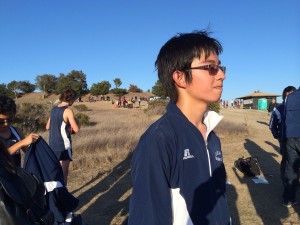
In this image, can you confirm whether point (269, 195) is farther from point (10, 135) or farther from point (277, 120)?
point (10, 135)

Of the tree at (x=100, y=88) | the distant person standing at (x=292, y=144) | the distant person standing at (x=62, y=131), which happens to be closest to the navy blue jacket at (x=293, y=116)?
the distant person standing at (x=292, y=144)

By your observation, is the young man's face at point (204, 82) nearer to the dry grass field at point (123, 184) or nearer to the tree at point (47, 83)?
the dry grass field at point (123, 184)

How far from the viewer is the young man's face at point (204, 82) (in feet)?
5.98

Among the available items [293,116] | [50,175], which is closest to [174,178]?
[50,175]

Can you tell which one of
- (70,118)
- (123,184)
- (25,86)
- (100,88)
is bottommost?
(123,184)

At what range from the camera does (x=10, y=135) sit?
370 cm

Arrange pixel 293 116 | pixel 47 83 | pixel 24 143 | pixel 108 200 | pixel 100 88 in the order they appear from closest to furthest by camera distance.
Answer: pixel 24 143, pixel 293 116, pixel 108 200, pixel 47 83, pixel 100 88

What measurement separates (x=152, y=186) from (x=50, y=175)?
2290 mm

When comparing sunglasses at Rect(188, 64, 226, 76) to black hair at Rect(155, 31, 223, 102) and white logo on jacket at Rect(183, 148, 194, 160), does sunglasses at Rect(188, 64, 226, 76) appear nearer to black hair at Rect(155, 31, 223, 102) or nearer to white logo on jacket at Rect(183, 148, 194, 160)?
black hair at Rect(155, 31, 223, 102)

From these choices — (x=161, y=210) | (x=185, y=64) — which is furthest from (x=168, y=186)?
(x=185, y=64)

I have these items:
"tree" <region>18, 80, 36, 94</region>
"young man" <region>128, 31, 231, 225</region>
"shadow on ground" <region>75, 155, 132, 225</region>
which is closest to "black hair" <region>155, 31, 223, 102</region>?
"young man" <region>128, 31, 231, 225</region>

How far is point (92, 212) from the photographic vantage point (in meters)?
5.33

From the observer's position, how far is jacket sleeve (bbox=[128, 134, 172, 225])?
140 centimetres

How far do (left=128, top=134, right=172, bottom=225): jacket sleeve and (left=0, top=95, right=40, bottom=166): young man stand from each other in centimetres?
228
